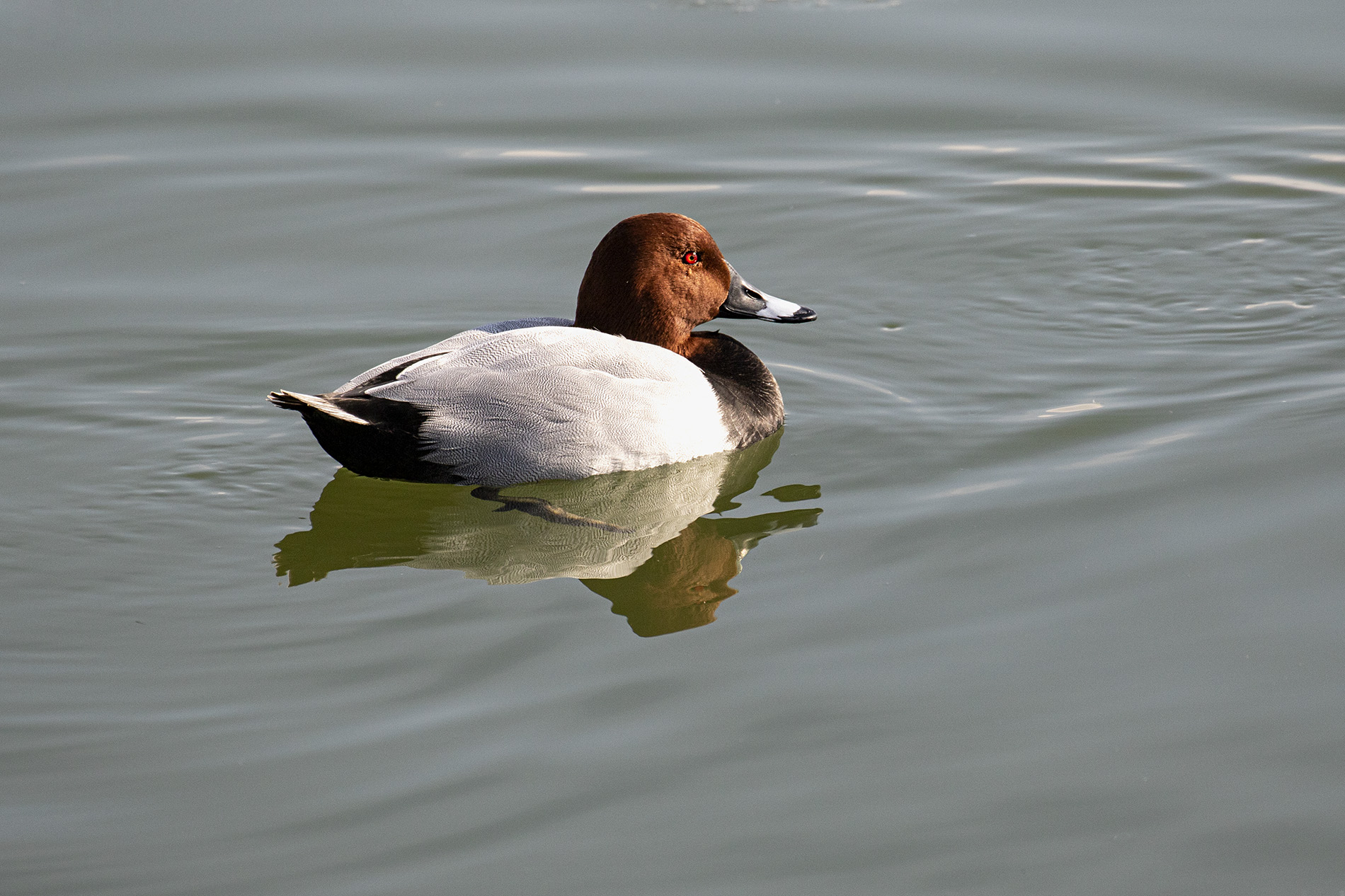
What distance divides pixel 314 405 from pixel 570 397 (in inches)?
34.0

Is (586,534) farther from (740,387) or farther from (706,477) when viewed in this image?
(740,387)

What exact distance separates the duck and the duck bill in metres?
0.27

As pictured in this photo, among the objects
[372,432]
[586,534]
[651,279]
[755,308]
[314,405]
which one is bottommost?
[586,534]

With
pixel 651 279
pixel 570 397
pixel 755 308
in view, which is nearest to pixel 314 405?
pixel 570 397

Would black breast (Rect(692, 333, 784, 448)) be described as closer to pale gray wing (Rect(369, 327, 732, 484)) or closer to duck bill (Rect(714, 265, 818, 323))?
duck bill (Rect(714, 265, 818, 323))

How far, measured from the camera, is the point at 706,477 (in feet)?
18.3

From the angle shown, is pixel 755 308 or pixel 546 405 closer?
pixel 546 405

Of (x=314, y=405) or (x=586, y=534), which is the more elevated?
(x=314, y=405)

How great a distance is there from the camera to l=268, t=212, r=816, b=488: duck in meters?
5.07

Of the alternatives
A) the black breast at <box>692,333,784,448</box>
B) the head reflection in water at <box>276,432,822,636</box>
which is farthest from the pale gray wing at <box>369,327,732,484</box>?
the black breast at <box>692,333,784,448</box>

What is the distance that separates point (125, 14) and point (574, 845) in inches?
321

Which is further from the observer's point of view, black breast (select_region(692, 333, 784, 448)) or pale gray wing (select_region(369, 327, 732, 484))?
black breast (select_region(692, 333, 784, 448))

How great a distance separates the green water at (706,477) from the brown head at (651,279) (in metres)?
0.63

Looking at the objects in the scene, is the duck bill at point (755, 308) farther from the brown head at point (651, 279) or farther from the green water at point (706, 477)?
the green water at point (706, 477)
